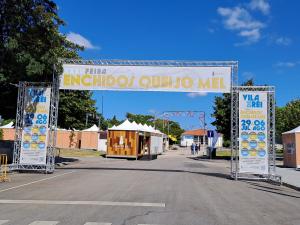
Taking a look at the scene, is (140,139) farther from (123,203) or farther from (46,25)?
(123,203)

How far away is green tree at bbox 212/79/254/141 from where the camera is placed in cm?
4606

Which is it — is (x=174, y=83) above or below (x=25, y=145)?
above

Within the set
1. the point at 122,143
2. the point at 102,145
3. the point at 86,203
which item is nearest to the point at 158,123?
the point at 102,145

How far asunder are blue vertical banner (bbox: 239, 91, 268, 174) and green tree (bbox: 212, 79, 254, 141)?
24915mm

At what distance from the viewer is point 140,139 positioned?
43281mm

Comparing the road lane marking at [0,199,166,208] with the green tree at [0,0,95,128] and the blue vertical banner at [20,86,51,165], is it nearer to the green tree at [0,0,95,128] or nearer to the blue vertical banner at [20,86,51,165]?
the blue vertical banner at [20,86,51,165]

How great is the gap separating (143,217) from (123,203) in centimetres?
208

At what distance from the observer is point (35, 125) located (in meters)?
22.2

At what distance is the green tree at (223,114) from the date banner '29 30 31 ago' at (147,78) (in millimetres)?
24908

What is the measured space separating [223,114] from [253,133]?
25.3m

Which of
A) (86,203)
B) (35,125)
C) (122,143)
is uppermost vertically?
(35,125)

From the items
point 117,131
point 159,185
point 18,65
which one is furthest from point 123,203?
point 117,131

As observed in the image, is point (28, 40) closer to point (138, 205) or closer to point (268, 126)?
point (268, 126)

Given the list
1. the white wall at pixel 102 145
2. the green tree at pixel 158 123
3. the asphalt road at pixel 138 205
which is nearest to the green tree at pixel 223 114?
the white wall at pixel 102 145
